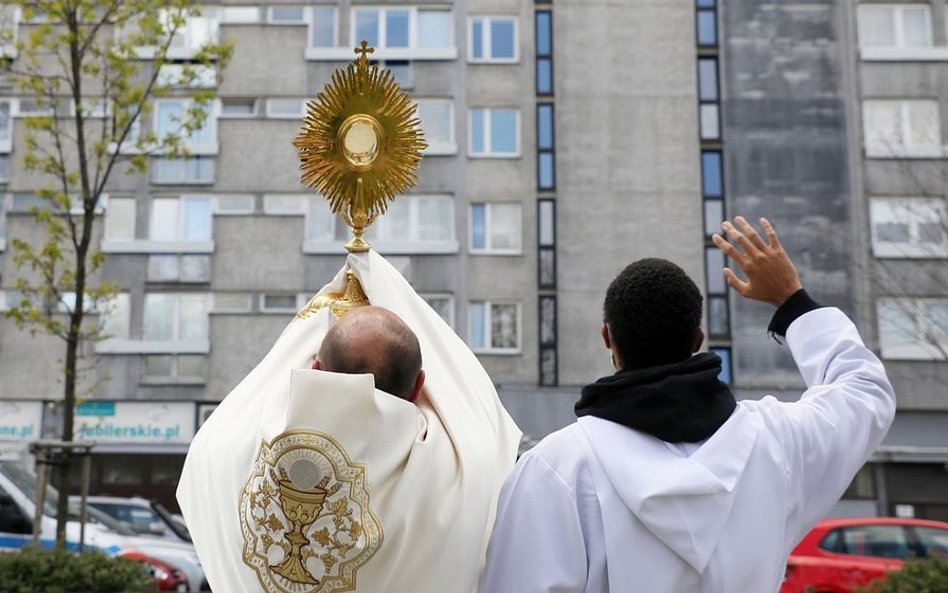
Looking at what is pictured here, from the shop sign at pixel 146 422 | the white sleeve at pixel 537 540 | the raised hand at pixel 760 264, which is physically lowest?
the shop sign at pixel 146 422

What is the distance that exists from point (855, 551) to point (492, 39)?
68.0 feet

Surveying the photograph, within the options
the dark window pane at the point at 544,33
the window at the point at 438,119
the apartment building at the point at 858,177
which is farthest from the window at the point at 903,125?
the window at the point at 438,119

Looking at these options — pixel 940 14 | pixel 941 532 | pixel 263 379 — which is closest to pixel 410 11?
pixel 940 14

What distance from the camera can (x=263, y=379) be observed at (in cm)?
343

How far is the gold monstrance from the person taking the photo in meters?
3.84

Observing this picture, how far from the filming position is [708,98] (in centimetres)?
3067

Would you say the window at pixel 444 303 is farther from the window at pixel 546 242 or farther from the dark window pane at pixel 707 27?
the dark window pane at pixel 707 27

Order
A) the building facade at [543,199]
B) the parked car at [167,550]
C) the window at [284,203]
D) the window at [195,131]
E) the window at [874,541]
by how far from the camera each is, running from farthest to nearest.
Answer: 1. the window at [195,131]
2. the window at [284,203]
3. the building facade at [543,199]
4. the parked car at [167,550]
5. the window at [874,541]

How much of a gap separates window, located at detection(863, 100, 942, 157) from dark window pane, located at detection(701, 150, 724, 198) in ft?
12.5

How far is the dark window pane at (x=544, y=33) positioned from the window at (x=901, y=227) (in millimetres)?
9471

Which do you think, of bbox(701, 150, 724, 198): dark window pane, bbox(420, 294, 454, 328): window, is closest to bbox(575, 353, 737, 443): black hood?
bbox(420, 294, 454, 328): window

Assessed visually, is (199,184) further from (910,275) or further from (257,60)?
(910,275)

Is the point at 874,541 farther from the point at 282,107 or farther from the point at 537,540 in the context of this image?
the point at 282,107

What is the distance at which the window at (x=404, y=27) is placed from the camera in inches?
1208
